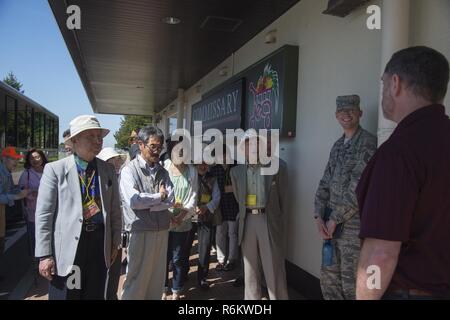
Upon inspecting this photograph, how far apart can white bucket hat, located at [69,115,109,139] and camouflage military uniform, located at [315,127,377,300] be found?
6.48 feet

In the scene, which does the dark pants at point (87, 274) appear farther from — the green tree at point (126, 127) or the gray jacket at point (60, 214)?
the green tree at point (126, 127)

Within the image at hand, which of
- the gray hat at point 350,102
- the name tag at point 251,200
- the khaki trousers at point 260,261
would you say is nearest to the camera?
the gray hat at point 350,102

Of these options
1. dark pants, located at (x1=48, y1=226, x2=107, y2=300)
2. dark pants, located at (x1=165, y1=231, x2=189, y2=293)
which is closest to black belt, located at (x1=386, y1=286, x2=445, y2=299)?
dark pants, located at (x1=48, y1=226, x2=107, y2=300)

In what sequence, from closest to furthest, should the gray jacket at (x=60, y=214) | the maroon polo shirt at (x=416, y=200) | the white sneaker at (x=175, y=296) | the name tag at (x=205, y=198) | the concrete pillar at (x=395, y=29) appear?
the maroon polo shirt at (x=416, y=200) < the gray jacket at (x=60, y=214) < the concrete pillar at (x=395, y=29) < the white sneaker at (x=175, y=296) < the name tag at (x=205, y=198)

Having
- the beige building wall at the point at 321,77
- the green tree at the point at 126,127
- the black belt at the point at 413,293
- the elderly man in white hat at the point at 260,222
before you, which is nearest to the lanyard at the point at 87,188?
the elderly man in white hat at the point at 260,222

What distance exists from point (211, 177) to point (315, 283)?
1816 mm

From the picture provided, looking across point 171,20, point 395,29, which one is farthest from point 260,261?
point 171,20

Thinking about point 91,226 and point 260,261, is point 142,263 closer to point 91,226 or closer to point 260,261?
point 91,226

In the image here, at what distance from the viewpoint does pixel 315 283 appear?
4.16 meters

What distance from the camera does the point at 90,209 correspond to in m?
2.78

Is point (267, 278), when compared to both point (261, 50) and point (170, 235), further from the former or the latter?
point (261, 50)

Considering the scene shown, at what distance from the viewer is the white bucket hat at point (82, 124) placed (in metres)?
2.78

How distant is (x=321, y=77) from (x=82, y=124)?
271 cm
